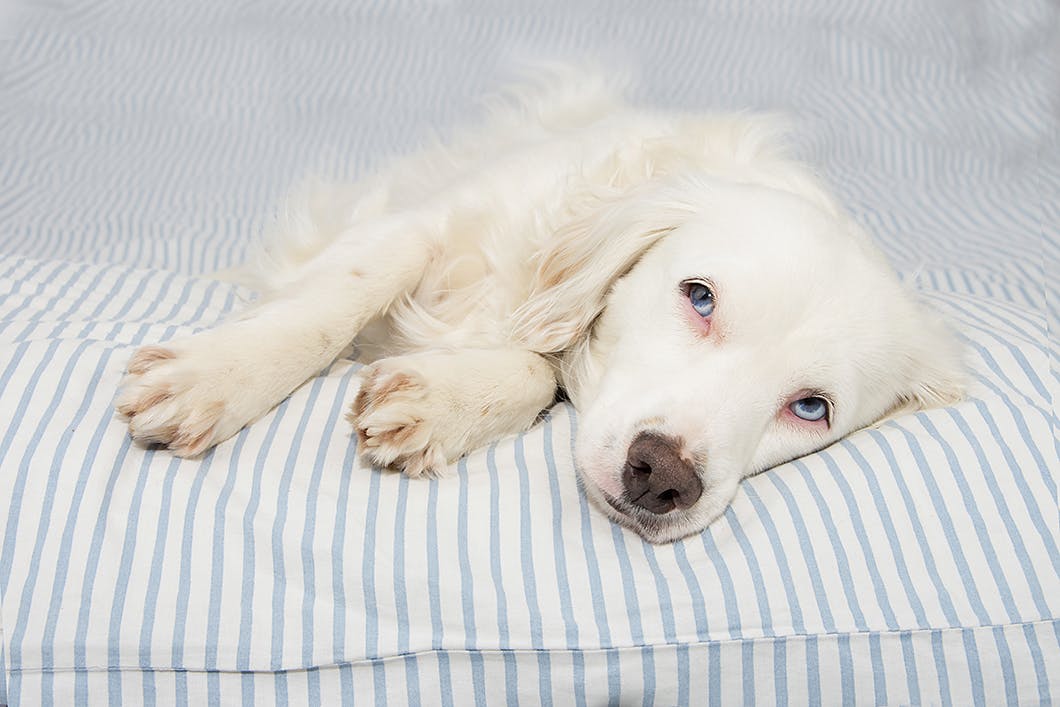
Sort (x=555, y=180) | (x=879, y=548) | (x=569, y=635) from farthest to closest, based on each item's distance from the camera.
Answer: (x=555, y=180)
(x=879, y=548)
(x=569, y=635)

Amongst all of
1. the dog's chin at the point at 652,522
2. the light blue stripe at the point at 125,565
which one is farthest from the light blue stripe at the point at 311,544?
the dog's chin at the point at 652,522

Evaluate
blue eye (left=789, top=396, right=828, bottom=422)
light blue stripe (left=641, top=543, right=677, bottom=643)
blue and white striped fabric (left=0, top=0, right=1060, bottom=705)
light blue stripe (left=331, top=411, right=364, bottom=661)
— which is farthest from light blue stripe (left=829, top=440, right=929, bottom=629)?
light blue stripe (left=331, top=411, right=364, bottom=661)

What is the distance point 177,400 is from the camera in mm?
1739

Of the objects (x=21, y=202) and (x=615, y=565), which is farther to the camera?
(x=21, y=202)

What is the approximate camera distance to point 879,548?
66.7 inches

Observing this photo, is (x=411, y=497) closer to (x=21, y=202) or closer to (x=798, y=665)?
(x=798, y=665)

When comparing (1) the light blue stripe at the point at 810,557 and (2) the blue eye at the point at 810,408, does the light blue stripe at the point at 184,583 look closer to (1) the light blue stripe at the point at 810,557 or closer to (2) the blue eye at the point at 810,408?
(1) the light blue stripe at the point at 810,557

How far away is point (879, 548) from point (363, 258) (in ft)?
4.30

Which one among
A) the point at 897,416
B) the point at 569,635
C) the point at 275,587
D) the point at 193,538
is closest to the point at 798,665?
the point at 569,635

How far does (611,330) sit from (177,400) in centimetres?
89

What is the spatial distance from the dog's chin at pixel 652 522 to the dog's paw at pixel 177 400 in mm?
696

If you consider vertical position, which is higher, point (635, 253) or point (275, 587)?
point (635, 253)

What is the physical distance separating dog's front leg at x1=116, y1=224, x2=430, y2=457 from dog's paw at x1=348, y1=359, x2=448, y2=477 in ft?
0.64

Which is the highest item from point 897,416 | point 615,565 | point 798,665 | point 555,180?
point 555,180
